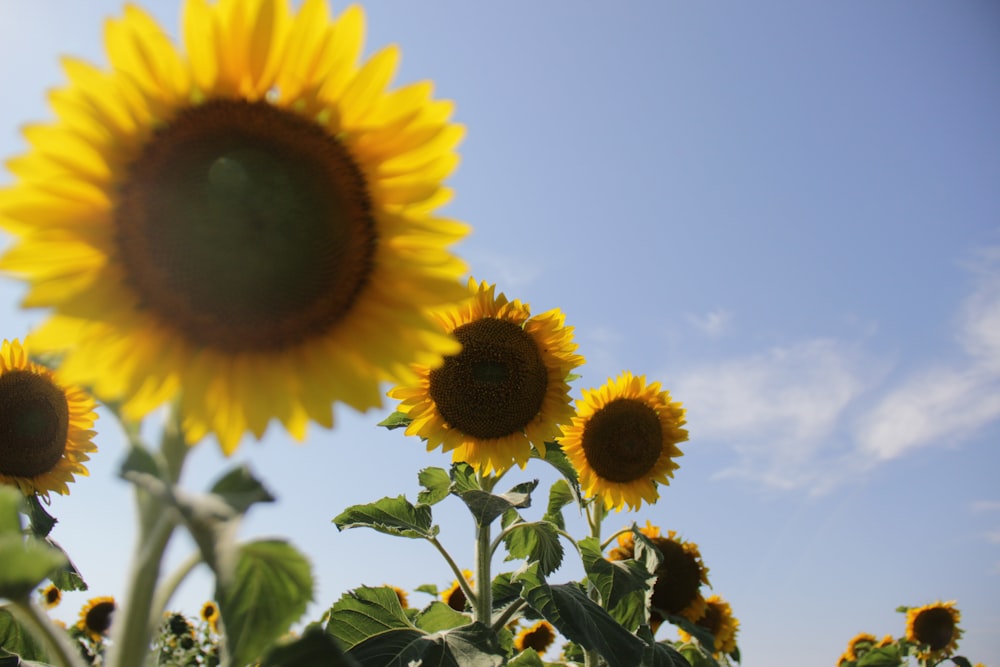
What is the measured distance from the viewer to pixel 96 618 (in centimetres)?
1061

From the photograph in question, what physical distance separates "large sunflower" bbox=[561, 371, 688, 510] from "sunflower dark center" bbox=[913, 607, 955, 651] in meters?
7.01

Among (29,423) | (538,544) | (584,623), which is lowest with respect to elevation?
(584,623)

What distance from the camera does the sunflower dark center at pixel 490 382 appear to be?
4559 mm

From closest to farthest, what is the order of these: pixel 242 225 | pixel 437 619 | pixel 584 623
Answer: pixel 242 225 < pixel 584 623 < pixel 437 619

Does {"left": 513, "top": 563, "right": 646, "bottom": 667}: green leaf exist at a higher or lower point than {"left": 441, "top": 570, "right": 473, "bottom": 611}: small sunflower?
lower

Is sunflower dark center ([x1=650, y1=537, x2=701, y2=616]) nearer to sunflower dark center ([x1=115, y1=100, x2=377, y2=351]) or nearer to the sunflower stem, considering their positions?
sunflower dark center ([x1=115, y1=100, x2=377, y2=351])

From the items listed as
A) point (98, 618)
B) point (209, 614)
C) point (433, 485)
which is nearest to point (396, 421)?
point (433, 485)

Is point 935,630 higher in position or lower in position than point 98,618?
higher

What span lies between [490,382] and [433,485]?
0.71 m

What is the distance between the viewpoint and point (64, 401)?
14.2 feet

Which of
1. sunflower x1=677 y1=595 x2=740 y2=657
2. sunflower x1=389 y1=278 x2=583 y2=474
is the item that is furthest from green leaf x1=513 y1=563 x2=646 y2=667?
sunflower x1=677 y1=595 x2=740 y2=657

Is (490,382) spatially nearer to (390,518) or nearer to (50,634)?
(390,518)

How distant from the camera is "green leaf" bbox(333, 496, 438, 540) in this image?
406 cm

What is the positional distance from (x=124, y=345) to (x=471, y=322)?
3.14 m
